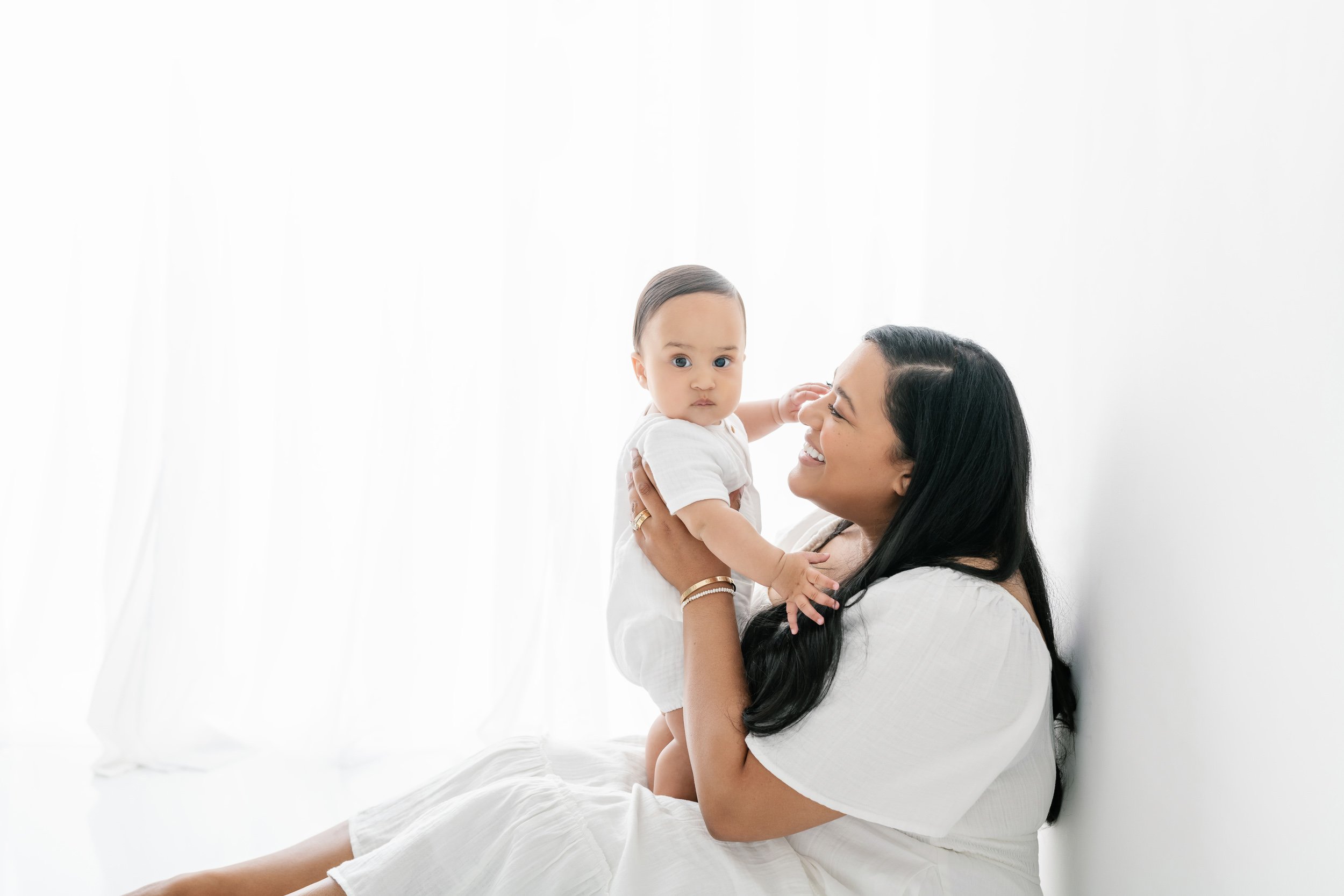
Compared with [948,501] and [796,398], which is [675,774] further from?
[796,398]

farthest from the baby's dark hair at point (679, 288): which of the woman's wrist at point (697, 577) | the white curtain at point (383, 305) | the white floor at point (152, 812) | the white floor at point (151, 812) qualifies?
the white floor at point (151, 812)

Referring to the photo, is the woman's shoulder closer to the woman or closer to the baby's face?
the woman

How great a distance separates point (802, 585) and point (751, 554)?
86 millimetres

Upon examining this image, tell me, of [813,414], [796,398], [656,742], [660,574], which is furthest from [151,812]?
[813,414]

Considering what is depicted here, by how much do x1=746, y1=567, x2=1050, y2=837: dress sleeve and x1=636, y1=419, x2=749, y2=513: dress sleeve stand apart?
1.14ft

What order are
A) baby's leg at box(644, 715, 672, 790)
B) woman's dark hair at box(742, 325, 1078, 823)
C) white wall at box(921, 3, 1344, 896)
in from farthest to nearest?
baby's leg at box(644, 715, 672, 790) → woman's dark hair at box(742, 325, 1078, 823) → white wall at box(921, 3, 1344, 896)

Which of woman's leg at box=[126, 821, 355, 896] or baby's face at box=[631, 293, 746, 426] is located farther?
baby's face at box=[631, 293, 746, 426]

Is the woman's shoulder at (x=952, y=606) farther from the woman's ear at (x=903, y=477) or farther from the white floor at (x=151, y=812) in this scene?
the white floor at (x=151, y=812)

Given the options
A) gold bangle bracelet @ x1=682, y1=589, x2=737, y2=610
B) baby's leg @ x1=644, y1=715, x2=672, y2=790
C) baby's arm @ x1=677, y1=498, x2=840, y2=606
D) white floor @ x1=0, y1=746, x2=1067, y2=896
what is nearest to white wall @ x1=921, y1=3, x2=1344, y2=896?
baby's arm @ x1=677, y1=498, x2=840, y2=606

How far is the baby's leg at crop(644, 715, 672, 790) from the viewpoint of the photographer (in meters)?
1.49

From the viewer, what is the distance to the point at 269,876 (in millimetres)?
1401

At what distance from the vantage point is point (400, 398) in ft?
8.87

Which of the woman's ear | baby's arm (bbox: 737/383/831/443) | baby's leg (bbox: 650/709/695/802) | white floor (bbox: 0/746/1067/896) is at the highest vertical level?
baby's arm (bbox: 737/383/831/443)

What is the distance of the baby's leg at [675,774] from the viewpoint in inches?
54.2
